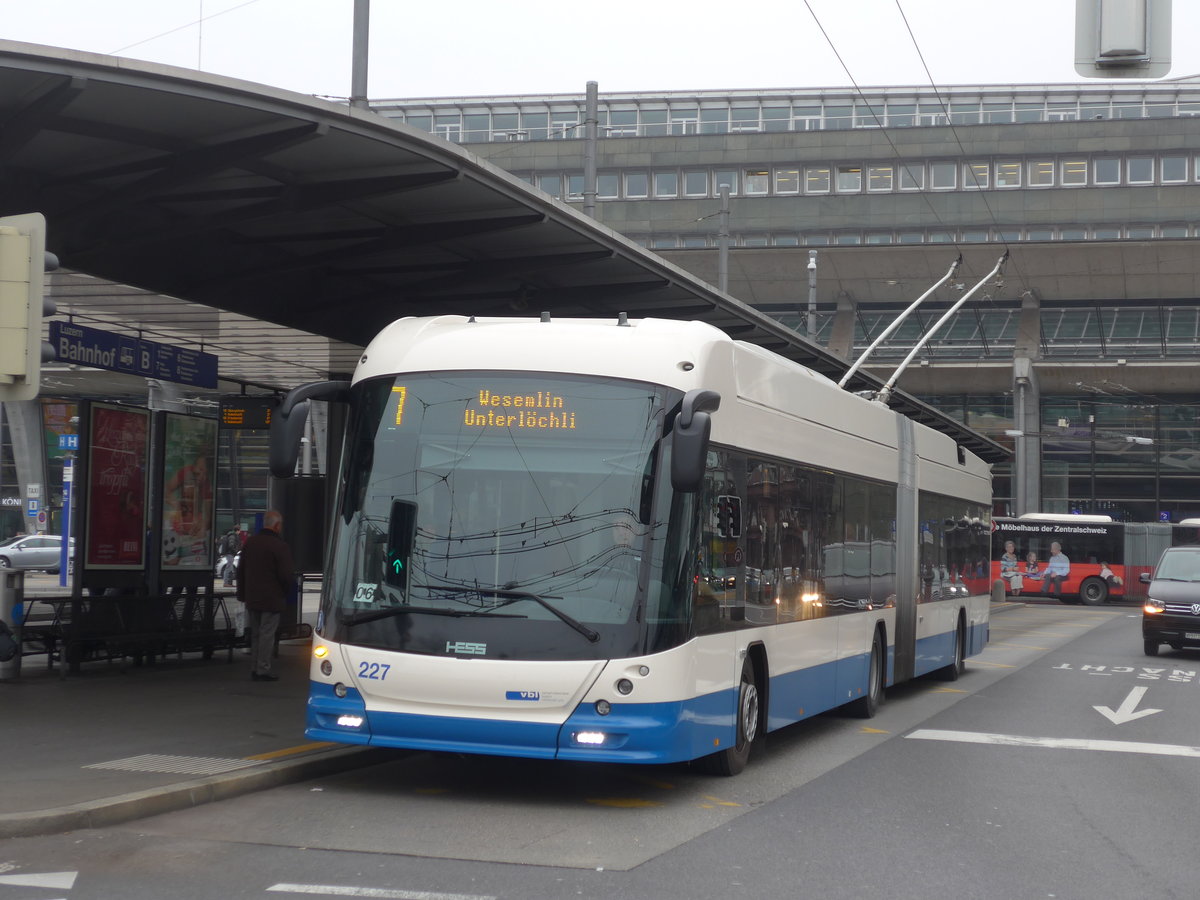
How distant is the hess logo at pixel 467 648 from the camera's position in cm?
847

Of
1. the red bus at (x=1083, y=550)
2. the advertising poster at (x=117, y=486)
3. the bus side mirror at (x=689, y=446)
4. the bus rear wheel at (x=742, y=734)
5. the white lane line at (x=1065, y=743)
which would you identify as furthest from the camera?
the red bus at (x=1083, y=550)

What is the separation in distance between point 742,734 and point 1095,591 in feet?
136

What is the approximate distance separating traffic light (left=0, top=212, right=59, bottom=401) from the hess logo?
107 inches

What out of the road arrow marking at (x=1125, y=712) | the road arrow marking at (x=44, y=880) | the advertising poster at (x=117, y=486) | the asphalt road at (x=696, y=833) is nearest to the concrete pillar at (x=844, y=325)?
the road arrow marking at (x=1125, y=712)

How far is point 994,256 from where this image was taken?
4725 centimetres

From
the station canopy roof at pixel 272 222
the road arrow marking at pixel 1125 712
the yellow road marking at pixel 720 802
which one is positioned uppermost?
the station canopy roof at pixel 272 222

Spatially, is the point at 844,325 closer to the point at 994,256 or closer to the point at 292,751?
the point at 994,256

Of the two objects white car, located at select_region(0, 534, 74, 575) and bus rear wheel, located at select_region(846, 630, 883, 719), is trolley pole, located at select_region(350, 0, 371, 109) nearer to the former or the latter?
bus rear wheel, located at select_region(846, 630, 883, 719)

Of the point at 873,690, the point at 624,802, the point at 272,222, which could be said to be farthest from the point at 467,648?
the point at 873,690

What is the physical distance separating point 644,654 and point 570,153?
47.1 m

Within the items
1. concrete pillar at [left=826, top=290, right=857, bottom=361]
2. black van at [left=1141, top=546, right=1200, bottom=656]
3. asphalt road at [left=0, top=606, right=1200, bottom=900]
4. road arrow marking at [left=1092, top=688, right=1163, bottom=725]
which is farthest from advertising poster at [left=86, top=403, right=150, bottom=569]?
concrete pillar at [left=826, top=290, right=857, bottom=361]

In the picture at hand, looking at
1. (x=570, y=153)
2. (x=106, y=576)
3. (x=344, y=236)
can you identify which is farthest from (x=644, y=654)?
(x=570, y=153)

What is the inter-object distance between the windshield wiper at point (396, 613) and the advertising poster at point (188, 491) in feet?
27.1

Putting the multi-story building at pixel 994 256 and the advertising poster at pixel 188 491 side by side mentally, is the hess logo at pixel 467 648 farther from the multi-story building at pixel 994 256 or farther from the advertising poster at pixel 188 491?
the multi-story building at pixel 994 256
